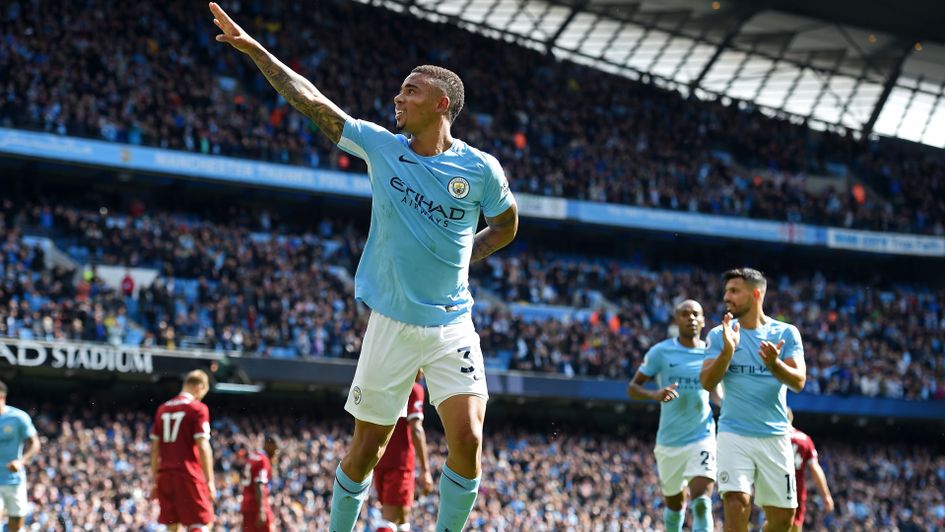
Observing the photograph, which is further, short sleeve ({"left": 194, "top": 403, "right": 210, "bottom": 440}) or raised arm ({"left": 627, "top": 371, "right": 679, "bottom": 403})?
short sleeve ({"left": 194, "top": 403, "right": 210, "bottom": 440})

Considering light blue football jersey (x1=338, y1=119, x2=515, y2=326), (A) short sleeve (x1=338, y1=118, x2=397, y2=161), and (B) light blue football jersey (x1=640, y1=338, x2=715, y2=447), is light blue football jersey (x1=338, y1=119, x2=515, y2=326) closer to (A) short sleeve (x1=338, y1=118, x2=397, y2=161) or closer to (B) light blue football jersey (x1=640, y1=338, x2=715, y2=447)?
(A) short sleeve (x1=338, y1=118, x2=397, y2=161)

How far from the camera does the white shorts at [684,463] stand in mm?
12227

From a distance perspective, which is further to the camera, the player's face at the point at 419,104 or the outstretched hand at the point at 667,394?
the outstretched hand at the point at 667,394

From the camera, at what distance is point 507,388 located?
3391cm

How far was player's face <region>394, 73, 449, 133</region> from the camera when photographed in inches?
270

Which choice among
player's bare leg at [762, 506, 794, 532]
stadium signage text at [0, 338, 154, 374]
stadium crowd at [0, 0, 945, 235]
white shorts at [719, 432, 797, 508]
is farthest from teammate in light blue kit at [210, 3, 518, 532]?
stadium crowd at [0, 0, 945, 235]

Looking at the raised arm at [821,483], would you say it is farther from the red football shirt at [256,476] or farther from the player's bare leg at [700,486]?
the red football shirt at [256,476]

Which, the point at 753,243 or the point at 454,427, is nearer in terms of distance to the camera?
the point at 454,427

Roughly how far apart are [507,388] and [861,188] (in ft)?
77.0

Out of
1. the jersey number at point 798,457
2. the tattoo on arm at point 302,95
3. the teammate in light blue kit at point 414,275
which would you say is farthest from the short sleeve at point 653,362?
the tattoo on arm at point 302,95

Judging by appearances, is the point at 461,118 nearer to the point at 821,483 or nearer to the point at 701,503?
the point at 821,483

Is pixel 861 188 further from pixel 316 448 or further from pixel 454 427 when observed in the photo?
pixel 454 427

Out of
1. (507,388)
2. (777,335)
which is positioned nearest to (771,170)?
(507,388)

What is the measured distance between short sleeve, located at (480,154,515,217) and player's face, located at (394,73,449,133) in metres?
0.39
